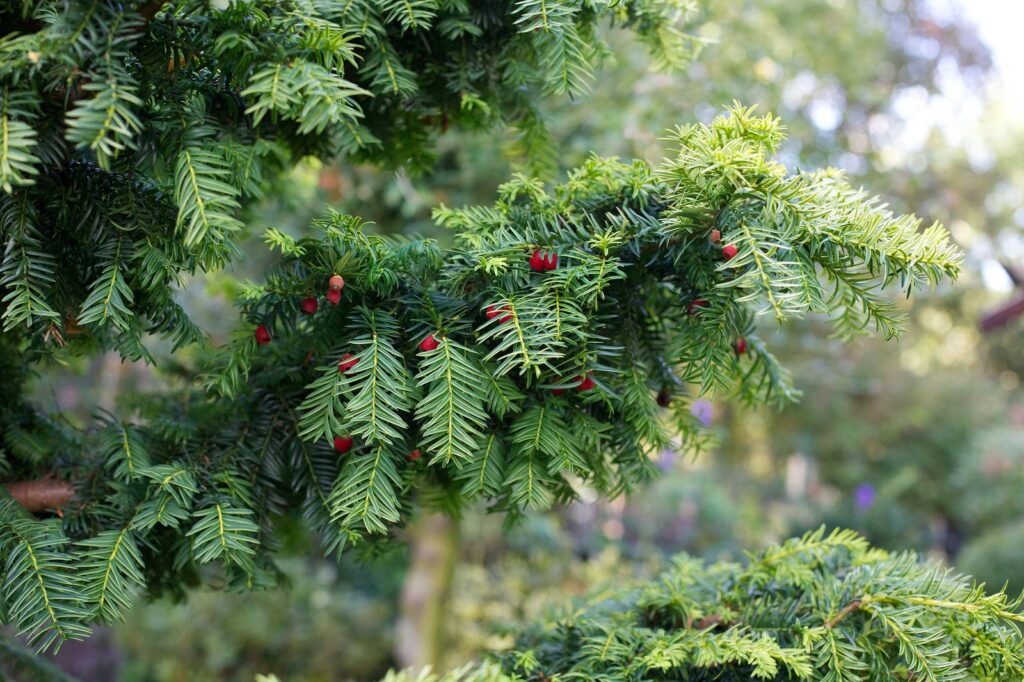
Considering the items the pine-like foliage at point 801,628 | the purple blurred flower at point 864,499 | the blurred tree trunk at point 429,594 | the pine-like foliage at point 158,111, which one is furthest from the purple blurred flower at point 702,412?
the purple blurred flower at point 864,499

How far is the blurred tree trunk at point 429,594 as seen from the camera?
323 cm

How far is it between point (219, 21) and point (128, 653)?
372 centimetres

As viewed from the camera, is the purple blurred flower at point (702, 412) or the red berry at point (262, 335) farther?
the purple blurred flower at point (702, 412)

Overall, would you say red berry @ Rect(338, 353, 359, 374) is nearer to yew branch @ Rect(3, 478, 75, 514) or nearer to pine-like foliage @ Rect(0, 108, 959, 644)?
pine-like foliage @ Rect(0, 108, 959, 644)

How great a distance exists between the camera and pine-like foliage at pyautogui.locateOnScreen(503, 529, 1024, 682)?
83cm

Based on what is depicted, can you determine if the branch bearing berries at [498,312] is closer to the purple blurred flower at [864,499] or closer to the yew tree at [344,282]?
the yew tree at [344,282]

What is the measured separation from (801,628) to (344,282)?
68cm

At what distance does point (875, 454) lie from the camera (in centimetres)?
625

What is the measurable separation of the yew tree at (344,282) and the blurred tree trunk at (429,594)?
7.60 ft

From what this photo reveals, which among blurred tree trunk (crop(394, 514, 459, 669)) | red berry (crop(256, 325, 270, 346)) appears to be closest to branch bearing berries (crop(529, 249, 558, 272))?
red berry (crop(256, 325, 270, 346))

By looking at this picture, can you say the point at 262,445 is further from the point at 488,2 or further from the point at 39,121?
the point at 488,2

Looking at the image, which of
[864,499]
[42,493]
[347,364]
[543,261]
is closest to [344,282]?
[347,364]

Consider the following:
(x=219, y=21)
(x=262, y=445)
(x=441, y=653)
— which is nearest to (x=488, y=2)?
(x=219, y=21)

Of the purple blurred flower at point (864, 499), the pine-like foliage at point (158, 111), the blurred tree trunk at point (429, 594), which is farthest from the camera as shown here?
the purple blurred flower at point (864, 499)
